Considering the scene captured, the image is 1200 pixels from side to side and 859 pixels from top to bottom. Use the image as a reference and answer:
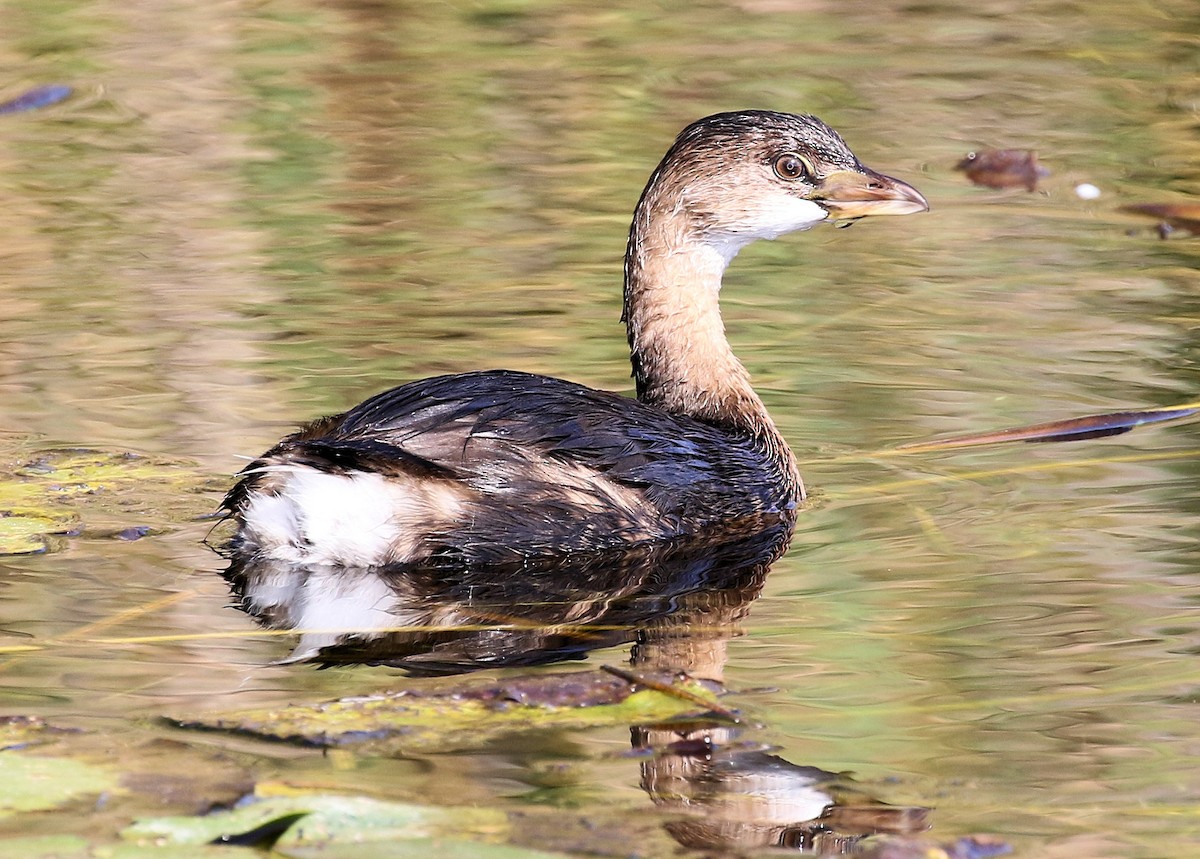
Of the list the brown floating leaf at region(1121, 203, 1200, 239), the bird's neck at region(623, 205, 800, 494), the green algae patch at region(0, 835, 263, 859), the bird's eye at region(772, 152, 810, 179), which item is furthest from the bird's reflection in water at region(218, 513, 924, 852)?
the brown floating leaf at region(1121, 203, 1200, 239)

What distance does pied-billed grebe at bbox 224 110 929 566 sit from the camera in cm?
545

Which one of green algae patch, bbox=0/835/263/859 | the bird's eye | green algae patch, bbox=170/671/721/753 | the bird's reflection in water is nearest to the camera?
green algae patch, bbox=0/835/263/859

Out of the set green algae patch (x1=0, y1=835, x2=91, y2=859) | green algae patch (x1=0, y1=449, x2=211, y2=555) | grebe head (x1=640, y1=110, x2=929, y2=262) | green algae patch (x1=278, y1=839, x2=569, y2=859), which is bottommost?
green algae patch (x1=0, y1=449, x2=211, y2=555)

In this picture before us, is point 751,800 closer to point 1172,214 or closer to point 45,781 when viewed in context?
point 45,781

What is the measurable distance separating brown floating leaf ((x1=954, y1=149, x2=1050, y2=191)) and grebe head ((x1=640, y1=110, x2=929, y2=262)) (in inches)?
131

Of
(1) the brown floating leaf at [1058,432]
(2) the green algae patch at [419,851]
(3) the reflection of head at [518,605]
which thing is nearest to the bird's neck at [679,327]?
(1) the brown floating leaf at [1058,432]

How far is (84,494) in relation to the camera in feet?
19.1

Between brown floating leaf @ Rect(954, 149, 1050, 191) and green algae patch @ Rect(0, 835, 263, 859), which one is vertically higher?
green algae patch @ Rect(0, 835, 263, 859)

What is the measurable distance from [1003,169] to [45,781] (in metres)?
7.11

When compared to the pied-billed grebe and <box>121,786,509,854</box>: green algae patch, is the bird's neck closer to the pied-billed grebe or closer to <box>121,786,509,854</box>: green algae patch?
the pied-billed grebe

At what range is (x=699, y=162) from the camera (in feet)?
21.7

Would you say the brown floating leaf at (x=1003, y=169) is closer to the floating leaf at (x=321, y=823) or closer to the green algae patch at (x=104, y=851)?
the floating leaf at (x=321, y=823)

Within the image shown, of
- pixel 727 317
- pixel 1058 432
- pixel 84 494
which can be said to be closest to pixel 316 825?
pixel 84 494

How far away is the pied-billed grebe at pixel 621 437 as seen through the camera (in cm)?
545
